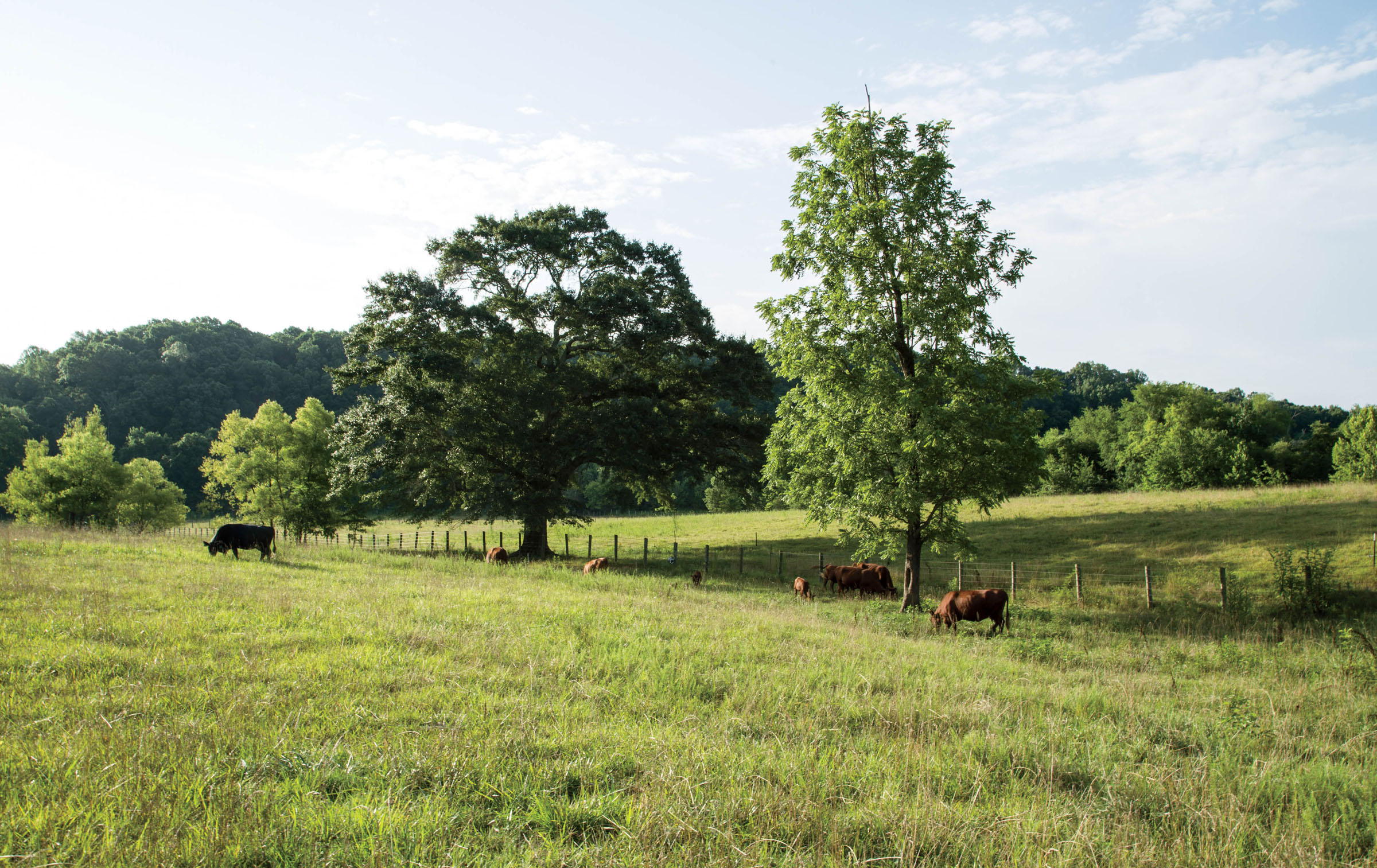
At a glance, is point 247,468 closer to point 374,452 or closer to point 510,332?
point 374,452

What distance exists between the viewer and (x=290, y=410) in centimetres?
9919

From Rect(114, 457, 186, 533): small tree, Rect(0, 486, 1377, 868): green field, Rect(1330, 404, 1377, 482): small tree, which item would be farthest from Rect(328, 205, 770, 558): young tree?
Rect(1330, 404, 1377, 482): small tree

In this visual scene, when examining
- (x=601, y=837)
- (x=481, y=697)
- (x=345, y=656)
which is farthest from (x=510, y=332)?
(x=601, y=837)

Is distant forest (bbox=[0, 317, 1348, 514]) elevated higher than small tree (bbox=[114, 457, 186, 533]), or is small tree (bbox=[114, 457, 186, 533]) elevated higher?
distant forest (bbox=[0, 317, 1348, 514])

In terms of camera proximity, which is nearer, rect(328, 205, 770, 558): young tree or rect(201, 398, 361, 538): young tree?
rect(328, 205, 770, 558): young tree

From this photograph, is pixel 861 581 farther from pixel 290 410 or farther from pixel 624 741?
pixel 290 410

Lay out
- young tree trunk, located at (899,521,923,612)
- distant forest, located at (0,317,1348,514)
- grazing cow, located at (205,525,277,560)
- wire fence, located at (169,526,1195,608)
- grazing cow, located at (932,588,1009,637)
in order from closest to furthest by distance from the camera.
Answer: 1. grazing cow, located at (932,588,1009,637)
2. young tree trunk, located at (899,521,923,612)
3. wire fence, located at (169,526,1195,608)
4. grazing cow, located at (205,525,277,560)
5. distant forest, located at (0,317,1348,514)

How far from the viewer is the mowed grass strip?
3.78 meters

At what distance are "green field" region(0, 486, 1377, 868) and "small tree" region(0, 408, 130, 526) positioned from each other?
43.6 metres

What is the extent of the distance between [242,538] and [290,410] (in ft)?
288

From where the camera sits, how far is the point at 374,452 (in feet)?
92.9

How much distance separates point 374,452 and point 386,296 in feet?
21.1

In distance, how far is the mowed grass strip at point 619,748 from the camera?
378cm

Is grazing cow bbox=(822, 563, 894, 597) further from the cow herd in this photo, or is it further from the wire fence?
the wire fence
